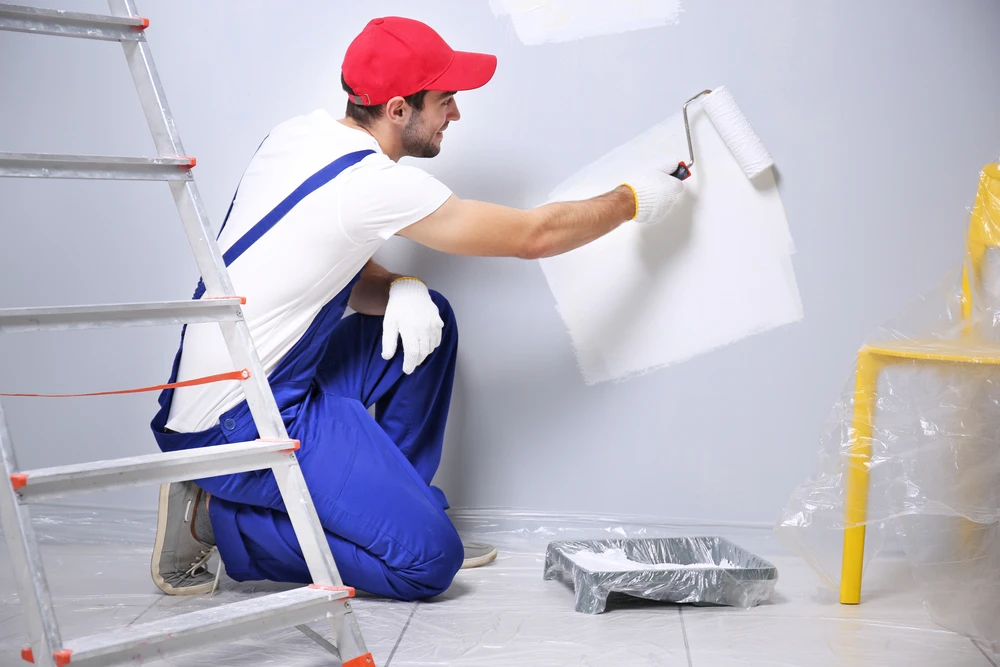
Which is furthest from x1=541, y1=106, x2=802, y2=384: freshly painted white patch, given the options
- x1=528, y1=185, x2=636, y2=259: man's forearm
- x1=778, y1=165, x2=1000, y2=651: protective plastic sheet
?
x1=778, y1=165, x2=1000, y2=651: protective plastic sheet

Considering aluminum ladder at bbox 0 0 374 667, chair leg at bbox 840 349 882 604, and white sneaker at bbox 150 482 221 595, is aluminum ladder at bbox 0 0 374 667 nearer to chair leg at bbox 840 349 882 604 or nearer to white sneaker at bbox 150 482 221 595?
white sneaker at bbox 150 482 221 595

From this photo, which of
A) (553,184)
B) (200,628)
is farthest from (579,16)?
(200,628)

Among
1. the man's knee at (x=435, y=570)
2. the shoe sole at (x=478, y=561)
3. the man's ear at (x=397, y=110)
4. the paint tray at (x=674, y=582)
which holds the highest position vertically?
the man's ear at (x=397, y=110)

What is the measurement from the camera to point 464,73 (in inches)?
64.2

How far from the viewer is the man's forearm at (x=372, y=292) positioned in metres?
1.78

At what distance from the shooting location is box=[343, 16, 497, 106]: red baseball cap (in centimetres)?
158

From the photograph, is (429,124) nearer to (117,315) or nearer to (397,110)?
(397,110)

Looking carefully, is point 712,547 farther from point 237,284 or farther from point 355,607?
point 237,284

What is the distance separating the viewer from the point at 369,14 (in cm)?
192

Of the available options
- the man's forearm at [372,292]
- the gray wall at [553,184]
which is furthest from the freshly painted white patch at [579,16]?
the man's forearm at [372,292]

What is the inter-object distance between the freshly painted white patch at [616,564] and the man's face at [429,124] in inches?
32.7

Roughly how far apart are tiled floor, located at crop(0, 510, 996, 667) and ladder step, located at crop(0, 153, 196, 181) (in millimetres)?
711

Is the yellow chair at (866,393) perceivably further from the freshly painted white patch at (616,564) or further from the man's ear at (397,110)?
the man's ear at (397,110)

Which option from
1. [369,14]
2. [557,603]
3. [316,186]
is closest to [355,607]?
[557,603]
